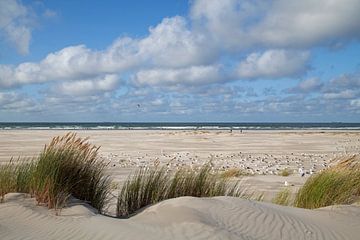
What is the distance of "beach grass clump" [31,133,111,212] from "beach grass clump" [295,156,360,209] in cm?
403

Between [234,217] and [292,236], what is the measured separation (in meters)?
0.87

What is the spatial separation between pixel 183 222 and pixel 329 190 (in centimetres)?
383

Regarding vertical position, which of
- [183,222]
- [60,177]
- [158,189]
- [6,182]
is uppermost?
[60,177]

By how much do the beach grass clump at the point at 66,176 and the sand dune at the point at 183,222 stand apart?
0.24 metres

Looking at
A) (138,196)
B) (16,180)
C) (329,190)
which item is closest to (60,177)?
(16,180)

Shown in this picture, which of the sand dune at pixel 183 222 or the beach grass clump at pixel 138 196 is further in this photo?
the beach grass clump at pixel 138 196

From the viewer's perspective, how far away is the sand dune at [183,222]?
546 centimetres

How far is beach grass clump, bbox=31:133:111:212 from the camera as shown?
6469 mm

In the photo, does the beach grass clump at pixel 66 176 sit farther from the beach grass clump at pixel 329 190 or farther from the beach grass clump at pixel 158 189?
the beach grass clump at pixel 329 190

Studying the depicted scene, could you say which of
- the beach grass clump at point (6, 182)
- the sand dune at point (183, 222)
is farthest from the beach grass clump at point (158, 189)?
the beach grass clump at point (6, 182)

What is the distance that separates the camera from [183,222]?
18.9 ft

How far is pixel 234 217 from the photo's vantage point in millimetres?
6254

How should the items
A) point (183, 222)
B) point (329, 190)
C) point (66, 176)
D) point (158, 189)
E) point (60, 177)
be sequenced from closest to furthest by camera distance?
point (183, 222)
point (60, 177)
point (66, 176)
point (158, 189)
point (329, 190)

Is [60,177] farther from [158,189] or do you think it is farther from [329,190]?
[329,190]
